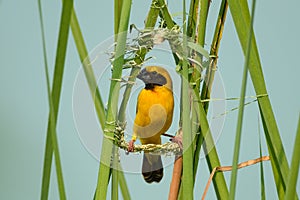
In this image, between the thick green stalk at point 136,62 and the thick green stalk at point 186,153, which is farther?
the thick green stalk at point 136,62

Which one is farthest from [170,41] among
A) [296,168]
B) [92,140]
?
[296,168]

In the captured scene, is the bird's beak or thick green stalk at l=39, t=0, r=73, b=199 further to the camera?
the bird's beak

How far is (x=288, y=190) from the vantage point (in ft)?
1.45

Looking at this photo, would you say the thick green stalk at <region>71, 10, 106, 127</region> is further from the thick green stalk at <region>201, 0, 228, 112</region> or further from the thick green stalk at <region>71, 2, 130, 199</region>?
the thick green stalk at <region>201, 0, 228, 112</region>

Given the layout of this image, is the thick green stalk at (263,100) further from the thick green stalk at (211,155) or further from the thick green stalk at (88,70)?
the thick green stalk at (88,70)

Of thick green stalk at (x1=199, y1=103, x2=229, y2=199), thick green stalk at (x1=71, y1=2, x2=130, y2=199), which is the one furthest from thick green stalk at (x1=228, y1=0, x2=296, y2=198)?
thick green stalk at (x1=71, y1=2, x2=130, y2=199)

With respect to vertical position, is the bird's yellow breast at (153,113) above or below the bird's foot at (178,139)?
above

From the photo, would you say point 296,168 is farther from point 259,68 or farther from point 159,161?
point 159,161

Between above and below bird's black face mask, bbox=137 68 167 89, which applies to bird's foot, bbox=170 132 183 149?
below

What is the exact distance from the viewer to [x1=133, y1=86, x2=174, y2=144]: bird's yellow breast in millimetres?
697

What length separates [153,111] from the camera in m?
0.73

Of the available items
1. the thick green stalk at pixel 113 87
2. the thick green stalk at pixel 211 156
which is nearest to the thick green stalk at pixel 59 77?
the thick green stalk at pixel 113 87

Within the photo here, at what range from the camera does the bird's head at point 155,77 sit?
2.19ft

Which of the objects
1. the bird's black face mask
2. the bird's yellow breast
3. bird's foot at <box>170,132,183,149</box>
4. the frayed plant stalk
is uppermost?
the bird's black face mask
